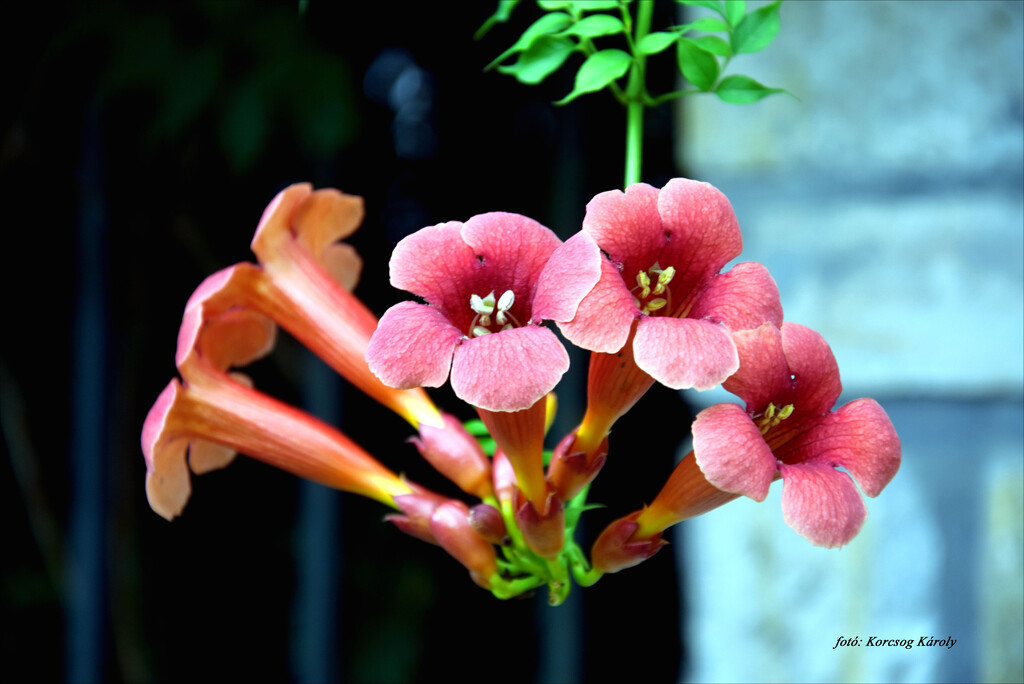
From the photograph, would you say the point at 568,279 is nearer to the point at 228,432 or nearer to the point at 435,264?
the point at 435,264

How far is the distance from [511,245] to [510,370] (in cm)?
11

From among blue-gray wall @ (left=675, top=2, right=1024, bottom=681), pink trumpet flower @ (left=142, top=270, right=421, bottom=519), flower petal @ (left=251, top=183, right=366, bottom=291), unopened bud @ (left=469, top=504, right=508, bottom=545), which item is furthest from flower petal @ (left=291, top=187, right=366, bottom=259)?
blue-gray wall @ (left=675, top=2, right=1024, bottom=681)

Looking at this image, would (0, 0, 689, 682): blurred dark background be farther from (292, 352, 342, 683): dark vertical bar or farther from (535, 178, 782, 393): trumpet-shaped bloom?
(535, 178, 782, 393): trumpet-shaped bloom

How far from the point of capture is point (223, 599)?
5.29ft

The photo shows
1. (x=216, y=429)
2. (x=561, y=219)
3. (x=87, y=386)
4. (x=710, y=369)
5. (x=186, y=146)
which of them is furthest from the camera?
(x=186, y=146)

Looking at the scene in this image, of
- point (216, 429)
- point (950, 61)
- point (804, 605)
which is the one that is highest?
point (950, 61)

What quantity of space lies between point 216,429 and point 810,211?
0.82 meters

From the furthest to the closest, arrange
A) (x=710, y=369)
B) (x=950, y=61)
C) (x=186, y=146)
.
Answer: (x=186, y=146) < (x=950, y=61) < (x=710, y=369)

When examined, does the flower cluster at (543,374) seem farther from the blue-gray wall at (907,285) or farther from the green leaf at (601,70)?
the blue-gray wall at (907,285)

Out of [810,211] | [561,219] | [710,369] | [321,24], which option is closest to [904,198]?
[810,211]

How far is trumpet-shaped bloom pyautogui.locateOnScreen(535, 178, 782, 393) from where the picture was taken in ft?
1.35

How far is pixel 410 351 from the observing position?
421mm

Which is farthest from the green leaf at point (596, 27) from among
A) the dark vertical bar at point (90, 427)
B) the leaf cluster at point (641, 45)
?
the dark vertical bar at point (90, 427)

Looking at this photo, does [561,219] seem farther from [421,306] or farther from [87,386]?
[87,386]
